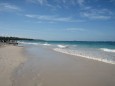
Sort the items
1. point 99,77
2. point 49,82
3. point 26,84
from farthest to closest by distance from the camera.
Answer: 1. point 99,77
2. point 49,82
3. point 26,84

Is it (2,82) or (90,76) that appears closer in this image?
(2,82)

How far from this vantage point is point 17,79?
6.93 metres

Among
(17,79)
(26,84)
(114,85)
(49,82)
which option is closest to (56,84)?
(49,82)

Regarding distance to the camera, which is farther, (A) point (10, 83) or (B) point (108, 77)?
(B) point (108, 77)

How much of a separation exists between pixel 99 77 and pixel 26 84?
3.34 meters

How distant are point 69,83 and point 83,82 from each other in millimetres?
621

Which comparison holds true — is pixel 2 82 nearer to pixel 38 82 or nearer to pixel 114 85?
pixel 38 82

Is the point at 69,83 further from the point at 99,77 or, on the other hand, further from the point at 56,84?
the point at 99,77

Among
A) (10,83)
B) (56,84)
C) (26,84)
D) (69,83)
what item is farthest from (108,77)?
A: (10,83)

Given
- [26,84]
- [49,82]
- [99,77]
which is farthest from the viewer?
[99,77]

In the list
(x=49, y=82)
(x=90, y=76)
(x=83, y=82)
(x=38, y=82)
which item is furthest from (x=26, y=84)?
(x=90, y=76)

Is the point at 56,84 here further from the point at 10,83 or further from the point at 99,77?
the point at 99,77

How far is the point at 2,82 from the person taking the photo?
6457 millimetres

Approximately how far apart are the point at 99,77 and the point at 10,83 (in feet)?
12.8
